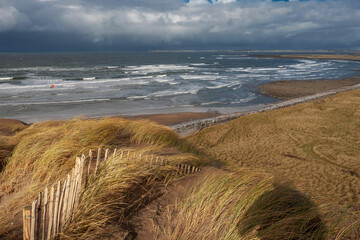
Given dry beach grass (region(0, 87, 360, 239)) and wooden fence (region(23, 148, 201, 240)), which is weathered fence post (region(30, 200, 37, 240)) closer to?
wooden fence (region(23, 148, 201, 240))

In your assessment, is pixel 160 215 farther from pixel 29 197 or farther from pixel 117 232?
pixel 29 197

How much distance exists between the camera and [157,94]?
28.6 metres

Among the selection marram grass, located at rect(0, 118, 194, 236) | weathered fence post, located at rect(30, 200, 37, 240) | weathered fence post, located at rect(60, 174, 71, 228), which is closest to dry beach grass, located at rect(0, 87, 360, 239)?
marram grass, located at rect(0, 118, 194, 236)

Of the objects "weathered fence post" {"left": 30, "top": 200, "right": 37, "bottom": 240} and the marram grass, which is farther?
the marram grass

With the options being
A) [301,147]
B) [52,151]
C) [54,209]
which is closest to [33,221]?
[54,209]

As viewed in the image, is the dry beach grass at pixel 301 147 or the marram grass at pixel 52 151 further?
the dry beach grass at pixel 301 147

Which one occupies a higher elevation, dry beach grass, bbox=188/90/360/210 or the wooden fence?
the wooden fence

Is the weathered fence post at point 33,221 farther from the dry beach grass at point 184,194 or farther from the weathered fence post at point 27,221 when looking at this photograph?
the dry beach grass at point 184,194

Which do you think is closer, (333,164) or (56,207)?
(56,207)

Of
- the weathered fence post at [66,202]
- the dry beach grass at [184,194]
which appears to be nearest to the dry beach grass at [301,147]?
the dry beach grass at [184,194]

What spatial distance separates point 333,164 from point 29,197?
933 centimetres

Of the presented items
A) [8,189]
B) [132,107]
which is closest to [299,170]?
[8,189]

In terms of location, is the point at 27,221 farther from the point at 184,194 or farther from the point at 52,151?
the point at 52,151

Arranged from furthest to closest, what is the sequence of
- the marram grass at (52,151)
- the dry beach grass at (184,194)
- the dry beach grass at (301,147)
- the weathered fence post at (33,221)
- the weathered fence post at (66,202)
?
the dry beach grass at (301,147)
the marram grass at (52,151)
the dry beach grass at (184,194)
the weathered fence post at (66,202)
the weathered fence post at (33,221)
